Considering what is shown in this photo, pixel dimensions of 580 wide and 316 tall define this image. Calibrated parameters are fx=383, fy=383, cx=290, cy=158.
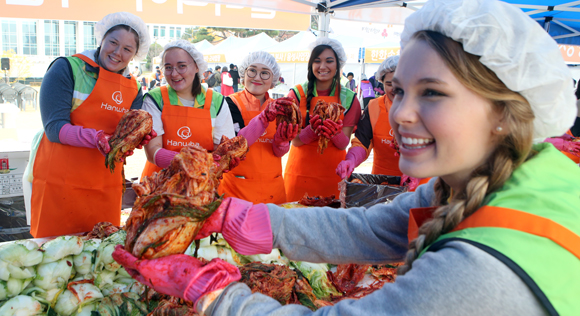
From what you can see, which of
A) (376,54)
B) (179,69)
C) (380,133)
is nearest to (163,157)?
(179,69)

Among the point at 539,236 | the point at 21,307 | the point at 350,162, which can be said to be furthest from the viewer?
the point at 350,162

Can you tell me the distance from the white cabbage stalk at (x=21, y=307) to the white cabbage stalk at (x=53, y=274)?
0.10 metres

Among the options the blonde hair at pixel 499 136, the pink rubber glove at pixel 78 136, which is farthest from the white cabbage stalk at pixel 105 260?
Result: the blonde hair at pixel 499 136

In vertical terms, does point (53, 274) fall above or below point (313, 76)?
below

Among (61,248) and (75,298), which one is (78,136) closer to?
(61,248)

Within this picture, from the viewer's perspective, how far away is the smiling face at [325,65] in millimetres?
4234

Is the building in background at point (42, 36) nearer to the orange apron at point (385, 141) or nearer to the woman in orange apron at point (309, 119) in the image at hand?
the woman in orange apron at point (309, 119)

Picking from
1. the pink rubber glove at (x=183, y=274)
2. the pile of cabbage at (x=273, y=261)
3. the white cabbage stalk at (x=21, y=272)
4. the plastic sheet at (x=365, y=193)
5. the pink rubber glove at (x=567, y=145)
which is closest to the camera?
the pink rubber glove at (x=183, y=274)

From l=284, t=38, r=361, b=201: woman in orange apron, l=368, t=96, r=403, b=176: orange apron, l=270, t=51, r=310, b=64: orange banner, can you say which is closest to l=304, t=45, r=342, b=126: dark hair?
l=284, t=38, r=361, b=201: woman in orange apron

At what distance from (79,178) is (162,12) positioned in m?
3.87

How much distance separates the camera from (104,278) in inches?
75.0

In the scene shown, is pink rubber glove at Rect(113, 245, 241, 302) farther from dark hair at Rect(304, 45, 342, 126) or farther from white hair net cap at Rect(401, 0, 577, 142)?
dark hair at Rect(304, 45, 342, 126)

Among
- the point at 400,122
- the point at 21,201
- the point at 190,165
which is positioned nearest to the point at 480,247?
the point at 400,122

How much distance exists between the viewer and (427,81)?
3.76 ft
